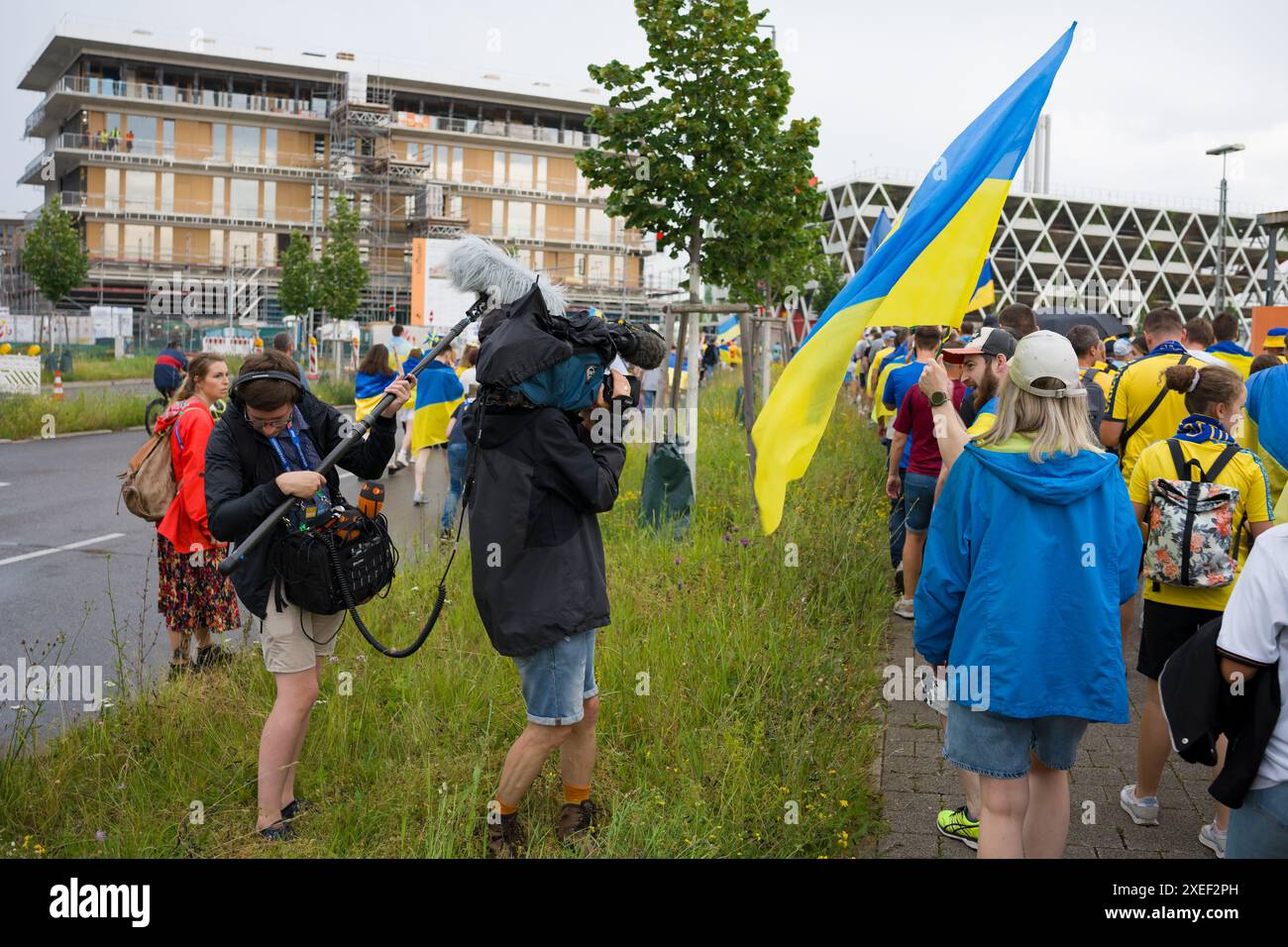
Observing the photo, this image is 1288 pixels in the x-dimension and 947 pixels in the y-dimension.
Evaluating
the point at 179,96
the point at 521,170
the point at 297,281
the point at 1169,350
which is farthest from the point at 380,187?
the point at 1169,350

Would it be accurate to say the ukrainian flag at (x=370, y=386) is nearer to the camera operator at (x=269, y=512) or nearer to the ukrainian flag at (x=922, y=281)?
the camera operator at (x=269, y=512)

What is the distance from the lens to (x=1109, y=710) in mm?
3416

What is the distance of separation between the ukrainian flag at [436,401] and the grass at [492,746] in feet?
16.6

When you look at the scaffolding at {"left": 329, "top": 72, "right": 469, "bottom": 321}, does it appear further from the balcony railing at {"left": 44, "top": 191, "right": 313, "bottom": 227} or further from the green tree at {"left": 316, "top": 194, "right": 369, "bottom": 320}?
the green tree at {"left": 316, "top": 194, "right": 369, "bottom": 320}

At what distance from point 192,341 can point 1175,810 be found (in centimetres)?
4211

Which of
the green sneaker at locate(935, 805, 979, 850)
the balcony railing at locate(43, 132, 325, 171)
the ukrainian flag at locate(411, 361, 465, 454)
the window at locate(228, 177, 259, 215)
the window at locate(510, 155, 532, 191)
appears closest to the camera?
the green sneaker at locate(935, 805, 979, 850)

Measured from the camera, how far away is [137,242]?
201 ft

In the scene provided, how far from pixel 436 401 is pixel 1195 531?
852 cm

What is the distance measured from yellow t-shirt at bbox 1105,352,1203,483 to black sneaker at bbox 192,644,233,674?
5091 millimetres

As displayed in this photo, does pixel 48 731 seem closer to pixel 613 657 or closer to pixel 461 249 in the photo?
pixel 613 657

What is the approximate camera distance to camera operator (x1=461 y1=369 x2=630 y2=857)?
381 cm

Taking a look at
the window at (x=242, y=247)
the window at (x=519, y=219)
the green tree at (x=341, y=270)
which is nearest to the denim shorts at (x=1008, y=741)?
the green tree at (x=341, y=270)

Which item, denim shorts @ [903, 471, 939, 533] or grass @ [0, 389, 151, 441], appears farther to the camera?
grass @ [0, 389, 151, 441]

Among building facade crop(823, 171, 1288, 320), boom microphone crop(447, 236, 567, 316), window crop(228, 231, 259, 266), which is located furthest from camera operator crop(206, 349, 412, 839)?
building facade crop(823, 171, 1288, 320)
